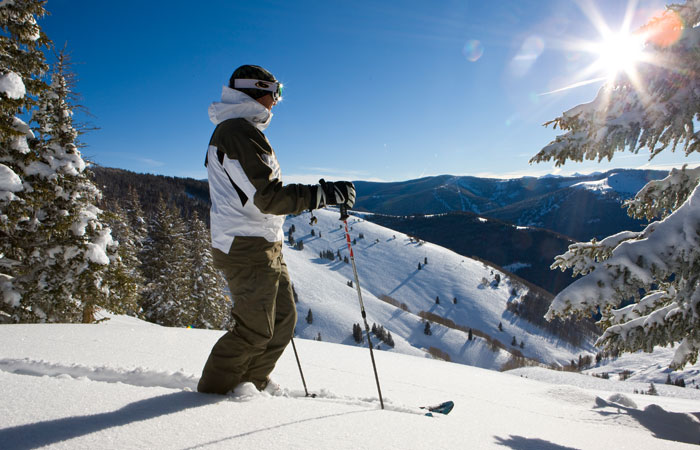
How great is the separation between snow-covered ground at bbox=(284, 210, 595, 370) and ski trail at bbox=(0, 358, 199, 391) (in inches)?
2117

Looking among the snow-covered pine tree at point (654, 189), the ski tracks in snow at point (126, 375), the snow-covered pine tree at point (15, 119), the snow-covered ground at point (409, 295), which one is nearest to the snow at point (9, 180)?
the snow-covered pine tree at point (15, 119)

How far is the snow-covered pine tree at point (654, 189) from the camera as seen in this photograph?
3566 millimetres

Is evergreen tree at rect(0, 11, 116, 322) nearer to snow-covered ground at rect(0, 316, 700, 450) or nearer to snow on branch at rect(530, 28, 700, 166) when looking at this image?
snow-covered ground at rect(0, 316, 700, 450)

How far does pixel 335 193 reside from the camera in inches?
102

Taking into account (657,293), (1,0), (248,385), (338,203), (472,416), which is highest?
(1,0)

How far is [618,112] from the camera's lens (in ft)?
14.2

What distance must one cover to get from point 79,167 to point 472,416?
12992mm

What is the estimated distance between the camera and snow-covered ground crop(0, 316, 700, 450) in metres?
1.73

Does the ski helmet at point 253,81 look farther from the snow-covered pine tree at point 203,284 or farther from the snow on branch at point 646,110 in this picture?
the snow-covered pine tree at point 203,284

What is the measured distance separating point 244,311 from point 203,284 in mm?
26434

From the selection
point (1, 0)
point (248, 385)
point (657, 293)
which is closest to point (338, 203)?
point (248, 385)

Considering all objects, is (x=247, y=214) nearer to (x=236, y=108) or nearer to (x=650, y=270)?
(x=236, y=108)

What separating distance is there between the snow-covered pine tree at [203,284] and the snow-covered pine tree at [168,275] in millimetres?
487

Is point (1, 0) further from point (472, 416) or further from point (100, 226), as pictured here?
point (472, 416)
